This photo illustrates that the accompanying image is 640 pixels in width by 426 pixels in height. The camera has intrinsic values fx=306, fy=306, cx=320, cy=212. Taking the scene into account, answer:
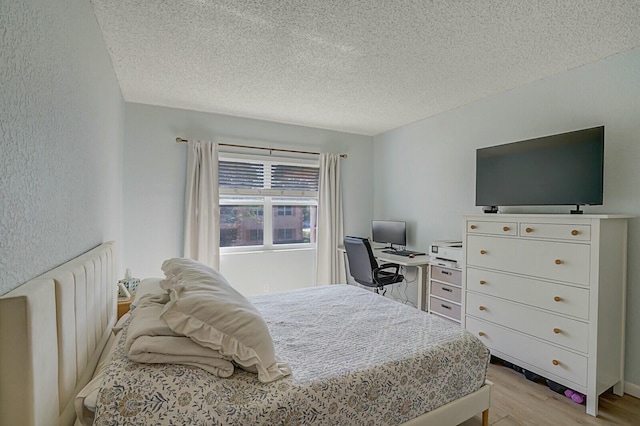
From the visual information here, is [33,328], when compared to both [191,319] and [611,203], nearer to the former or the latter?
[191,319]

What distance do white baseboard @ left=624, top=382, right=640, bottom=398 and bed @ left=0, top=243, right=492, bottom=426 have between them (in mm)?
1329

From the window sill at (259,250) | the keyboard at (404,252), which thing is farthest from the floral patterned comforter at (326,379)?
the window sill at (259,250)

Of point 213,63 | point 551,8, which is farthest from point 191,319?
point 551,8

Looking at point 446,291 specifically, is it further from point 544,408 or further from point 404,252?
point 544,408

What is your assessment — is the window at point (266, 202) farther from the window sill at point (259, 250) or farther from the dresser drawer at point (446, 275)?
the dresser drawer at point (446, 275)

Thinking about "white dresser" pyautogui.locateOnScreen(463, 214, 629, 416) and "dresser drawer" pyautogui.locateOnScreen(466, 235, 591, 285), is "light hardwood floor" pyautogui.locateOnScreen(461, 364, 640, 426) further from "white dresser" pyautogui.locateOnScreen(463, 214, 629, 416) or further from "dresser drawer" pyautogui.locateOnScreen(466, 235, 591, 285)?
"dresser drawer" pyautogui.locateOnScreen(466, 235, 591, 285)

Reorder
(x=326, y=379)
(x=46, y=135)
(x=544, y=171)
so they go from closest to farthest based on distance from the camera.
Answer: (x=46, y=135)
(x=326, y=379)
(x=544, y=171)

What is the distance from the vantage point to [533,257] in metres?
2.33

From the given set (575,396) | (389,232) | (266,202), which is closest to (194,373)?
(575,396)

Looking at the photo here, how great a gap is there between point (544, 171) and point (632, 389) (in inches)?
66.4

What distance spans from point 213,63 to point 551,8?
7.52 ft

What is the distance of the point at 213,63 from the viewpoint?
2.46 m

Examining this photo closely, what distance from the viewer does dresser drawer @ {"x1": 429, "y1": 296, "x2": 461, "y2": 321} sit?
9.89 ft

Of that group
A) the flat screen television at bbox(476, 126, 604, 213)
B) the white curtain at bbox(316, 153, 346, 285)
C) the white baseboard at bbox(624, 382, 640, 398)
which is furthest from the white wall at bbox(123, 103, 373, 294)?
the white baseboard at bbox(624, 382, 640, 398)
